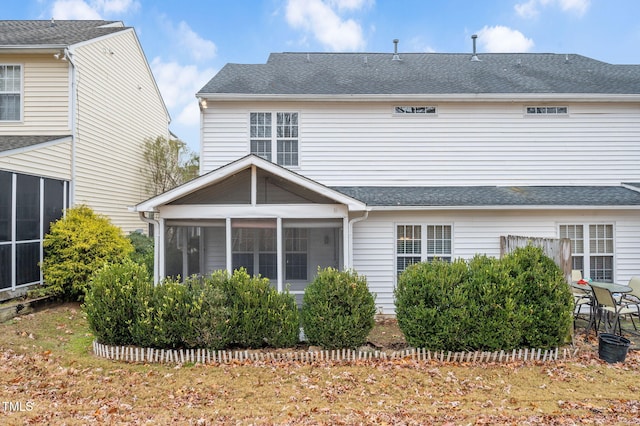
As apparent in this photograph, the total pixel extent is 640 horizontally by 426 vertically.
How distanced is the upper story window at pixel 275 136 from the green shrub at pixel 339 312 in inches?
196

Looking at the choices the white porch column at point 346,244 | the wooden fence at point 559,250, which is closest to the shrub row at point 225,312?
the white porch column at point 346,244

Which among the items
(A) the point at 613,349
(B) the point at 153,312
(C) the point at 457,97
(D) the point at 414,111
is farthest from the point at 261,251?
(A) the point at 613,349

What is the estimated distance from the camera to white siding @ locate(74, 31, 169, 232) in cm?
1156

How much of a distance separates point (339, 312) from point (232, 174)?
3459 mm

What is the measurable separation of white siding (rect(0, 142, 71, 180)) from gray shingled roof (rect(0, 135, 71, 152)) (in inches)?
7.3

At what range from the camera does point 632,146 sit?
10.8 meters

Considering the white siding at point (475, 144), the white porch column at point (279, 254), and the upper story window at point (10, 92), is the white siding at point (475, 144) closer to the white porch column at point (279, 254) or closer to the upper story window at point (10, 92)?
the white porch column at point (279, 254)

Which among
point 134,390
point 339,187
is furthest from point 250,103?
point 134,390

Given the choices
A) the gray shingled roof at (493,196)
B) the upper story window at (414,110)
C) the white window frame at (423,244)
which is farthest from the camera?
the upper story window at (414,110)

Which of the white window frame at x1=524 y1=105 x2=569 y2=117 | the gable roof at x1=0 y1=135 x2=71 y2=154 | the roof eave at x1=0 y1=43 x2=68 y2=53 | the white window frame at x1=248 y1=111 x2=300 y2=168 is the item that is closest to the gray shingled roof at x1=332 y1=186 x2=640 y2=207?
the white window frame at x1=248 y1=111 x2=300 y2=168

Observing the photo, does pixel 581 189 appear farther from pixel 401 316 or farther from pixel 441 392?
pixel 441 392

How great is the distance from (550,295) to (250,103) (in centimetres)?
853

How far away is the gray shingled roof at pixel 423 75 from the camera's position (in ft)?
35.1

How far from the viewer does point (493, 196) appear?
32.1 feet
